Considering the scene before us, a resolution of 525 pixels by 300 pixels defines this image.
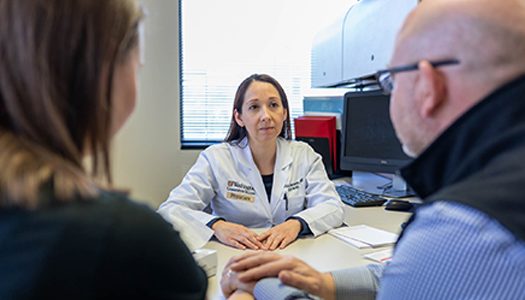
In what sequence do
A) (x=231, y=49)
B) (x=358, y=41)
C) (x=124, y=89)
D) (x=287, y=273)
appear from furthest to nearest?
(x=231, y=49) → (x=358, y=41) → (x=287, y=273) → (x=124, y=89)

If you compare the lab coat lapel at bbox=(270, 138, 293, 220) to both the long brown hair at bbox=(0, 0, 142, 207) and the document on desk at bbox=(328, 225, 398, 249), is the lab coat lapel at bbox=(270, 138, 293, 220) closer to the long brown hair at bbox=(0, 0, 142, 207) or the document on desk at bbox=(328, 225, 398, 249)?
the document on desk at bbox=(328, 225, 398, 249)

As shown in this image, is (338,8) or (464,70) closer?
(464,70)

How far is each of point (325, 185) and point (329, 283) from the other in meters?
0.87

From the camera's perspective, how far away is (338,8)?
11.0ft

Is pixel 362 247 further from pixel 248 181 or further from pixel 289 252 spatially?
pixel 248 181

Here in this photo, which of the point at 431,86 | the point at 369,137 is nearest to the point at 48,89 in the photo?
the point at 431,86

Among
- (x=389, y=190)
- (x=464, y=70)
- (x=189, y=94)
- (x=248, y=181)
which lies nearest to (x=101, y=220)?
(x=464, y=70)

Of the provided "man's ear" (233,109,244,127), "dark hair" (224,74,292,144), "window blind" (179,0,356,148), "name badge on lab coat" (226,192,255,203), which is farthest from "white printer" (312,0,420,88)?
"name badge on lab coat" (226,192,255,203)

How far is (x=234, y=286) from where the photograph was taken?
3.04 ft

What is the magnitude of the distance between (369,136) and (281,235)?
1105mm

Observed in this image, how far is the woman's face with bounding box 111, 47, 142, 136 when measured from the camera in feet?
1.75

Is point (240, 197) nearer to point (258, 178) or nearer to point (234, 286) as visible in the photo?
point (258, 178)

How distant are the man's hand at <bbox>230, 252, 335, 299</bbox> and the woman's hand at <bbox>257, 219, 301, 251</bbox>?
12.9 inches

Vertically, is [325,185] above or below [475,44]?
below
